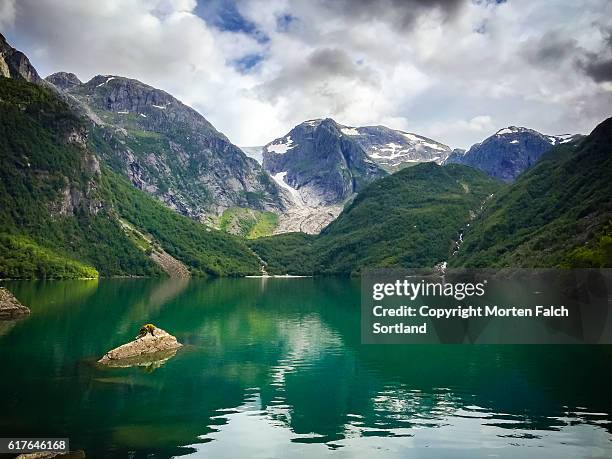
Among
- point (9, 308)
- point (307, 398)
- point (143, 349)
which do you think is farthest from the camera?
point (9, 308)

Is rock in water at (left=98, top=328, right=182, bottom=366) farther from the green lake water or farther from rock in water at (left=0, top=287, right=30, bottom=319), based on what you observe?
rock in water at (left=0, top=287, right=30, bottom=319)

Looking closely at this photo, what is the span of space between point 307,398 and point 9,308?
269 ft

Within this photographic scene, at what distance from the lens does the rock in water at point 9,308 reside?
10500cm

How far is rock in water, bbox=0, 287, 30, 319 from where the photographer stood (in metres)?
105

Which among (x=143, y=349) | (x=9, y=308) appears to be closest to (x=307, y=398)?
(x=143, y=349)

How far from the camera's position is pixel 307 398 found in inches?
2013

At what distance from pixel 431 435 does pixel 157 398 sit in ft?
83.0

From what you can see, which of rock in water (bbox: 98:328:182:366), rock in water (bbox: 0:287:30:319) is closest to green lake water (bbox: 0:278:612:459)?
rock in water (bbox: 98:328:182:366)

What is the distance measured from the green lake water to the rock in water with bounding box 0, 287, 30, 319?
14728mm

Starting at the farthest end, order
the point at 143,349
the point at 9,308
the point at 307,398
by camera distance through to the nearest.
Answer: the point at 9,308
the point at 143,349
the point at 307,398

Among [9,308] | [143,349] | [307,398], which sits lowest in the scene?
[307,398]

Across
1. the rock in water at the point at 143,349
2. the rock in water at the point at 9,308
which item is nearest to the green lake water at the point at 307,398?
the rock in water at the point at 143,349

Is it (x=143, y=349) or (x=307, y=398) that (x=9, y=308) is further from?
(x=307, y=398)

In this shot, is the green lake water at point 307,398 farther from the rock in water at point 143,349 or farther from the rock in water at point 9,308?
the rock in water at point 9,308
